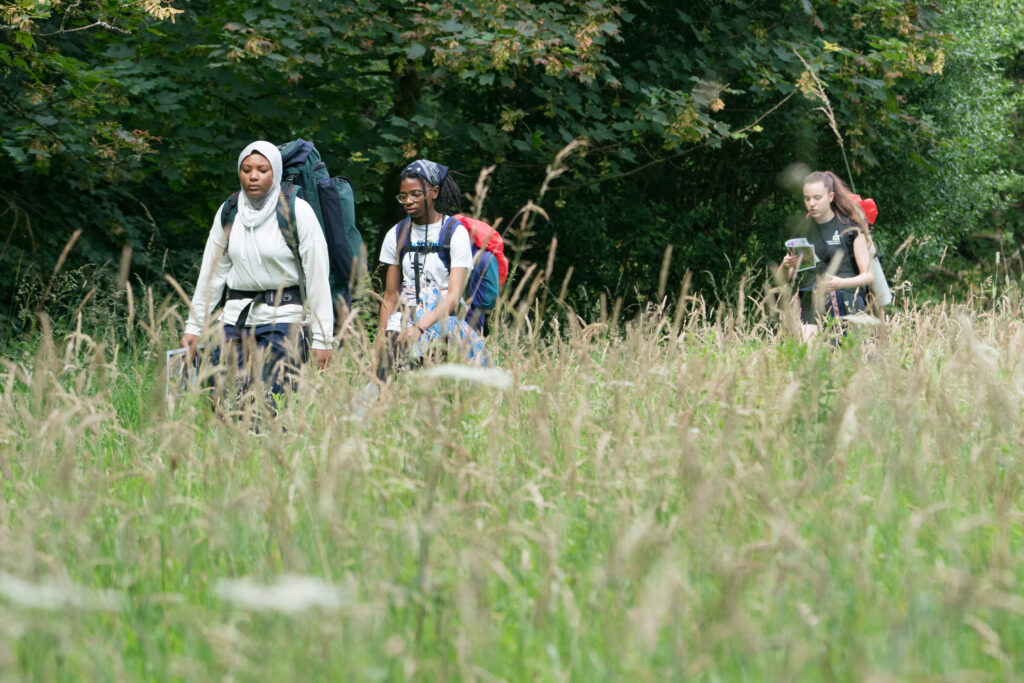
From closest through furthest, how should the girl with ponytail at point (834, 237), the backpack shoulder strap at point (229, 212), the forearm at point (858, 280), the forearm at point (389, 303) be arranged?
the backpack shoulder strap at point (229, 212), the forearm at point (389, 303), the forearm at point (858, 280), the girl with ponytail at point (834, 237)

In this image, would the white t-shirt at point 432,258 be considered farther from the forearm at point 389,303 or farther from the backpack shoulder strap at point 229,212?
the backpack shoulder strap at point 229,212

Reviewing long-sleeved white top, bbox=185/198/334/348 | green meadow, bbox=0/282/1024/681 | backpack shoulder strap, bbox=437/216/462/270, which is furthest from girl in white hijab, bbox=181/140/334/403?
green meadow, bbox=0/282/1024/681

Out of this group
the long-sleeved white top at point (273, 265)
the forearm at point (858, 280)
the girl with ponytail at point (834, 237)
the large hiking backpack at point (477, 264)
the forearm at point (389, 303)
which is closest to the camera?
the long-sleeved white top at point (273, 265)

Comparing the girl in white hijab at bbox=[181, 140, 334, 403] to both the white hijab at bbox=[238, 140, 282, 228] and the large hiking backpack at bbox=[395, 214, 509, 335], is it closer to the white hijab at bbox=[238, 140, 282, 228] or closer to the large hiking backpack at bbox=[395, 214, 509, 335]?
the white hijab at bbox=[238, 140, 282, 228]

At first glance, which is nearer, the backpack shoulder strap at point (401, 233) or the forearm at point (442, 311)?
the forearm at point (442, 311)

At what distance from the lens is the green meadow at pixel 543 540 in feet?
6.29

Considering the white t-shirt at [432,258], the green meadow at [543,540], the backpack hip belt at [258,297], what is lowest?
the green meadow at [543,540]

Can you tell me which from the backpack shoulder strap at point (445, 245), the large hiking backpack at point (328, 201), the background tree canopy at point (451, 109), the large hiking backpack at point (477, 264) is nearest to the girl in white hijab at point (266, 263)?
the large hiking backpack at point (328, 201)

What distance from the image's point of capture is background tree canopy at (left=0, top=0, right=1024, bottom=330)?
8.32 metres

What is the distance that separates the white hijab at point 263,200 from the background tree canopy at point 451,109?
Result: 227 cm

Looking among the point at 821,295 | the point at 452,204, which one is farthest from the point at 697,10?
the point at 821,295

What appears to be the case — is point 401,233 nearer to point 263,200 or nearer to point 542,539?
point 263,200

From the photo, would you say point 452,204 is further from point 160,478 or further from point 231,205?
point 160,478

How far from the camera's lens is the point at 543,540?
216cm
